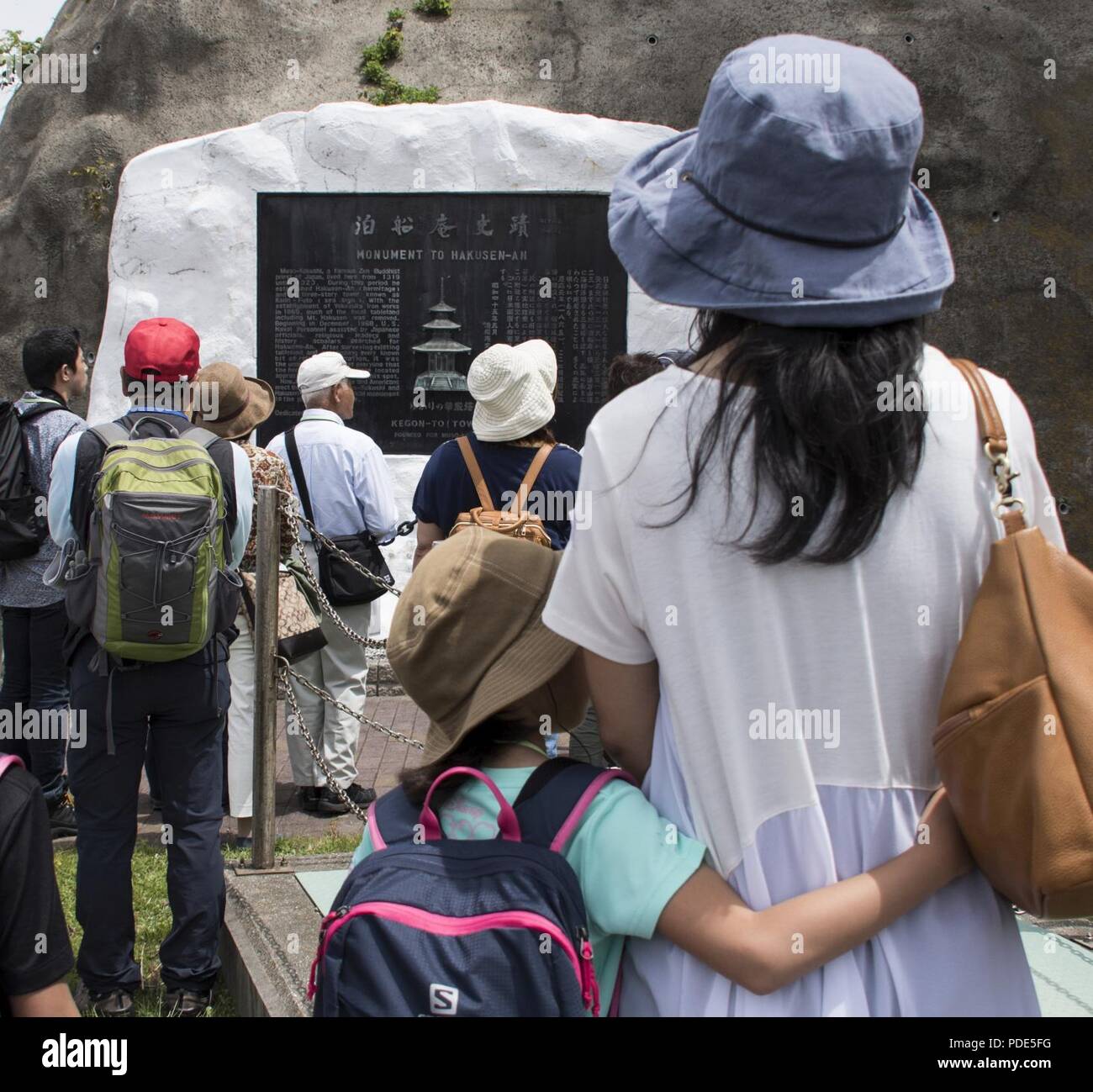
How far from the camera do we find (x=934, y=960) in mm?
1375

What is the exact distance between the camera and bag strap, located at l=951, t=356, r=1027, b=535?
4.41ft

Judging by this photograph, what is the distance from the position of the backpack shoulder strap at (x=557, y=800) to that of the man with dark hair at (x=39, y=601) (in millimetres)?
3911

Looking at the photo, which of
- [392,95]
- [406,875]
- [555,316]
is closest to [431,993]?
[406,875]

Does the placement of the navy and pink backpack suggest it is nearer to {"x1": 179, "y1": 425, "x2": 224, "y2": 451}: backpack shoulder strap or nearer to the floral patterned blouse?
{"x1": 179, "y1": 425, "x2": 224, "y2": 451}: backpack shoulder strap

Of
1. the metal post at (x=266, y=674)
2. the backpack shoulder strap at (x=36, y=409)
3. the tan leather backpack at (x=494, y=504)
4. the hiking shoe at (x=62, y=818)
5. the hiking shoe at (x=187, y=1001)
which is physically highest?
the backpack shoulder strap at (x=36, y=409)

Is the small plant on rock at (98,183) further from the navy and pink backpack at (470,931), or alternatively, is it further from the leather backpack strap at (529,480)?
the navy and pink backpack at (470,931)

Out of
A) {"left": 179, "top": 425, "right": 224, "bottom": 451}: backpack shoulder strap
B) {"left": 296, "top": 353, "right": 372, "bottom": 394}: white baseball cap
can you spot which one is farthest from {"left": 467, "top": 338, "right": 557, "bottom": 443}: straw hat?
{"left": 296, "top": 353, "right": 372, "bottom": 394}: white baseball cap

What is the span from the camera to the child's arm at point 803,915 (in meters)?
1.33

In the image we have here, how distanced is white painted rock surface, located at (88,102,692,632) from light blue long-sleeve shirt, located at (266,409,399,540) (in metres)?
2.54

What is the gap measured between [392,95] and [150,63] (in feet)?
6.51

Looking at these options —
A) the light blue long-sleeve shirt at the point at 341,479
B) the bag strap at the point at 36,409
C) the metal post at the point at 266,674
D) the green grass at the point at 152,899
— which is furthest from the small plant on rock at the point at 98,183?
the metal post at the point at 266,674
